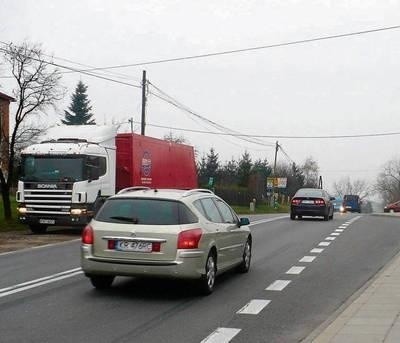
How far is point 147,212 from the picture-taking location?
29.8 ft

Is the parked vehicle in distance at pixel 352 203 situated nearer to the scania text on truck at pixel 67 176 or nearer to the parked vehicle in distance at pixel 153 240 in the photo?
the scania text on truck at pixel 67 176

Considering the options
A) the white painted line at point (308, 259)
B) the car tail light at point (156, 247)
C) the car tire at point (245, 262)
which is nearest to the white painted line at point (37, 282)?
the car tail light at point (156, 247)

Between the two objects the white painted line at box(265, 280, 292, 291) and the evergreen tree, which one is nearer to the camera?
the white painted line at box(265, 280, 292, 291)

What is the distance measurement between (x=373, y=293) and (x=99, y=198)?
12.6 meters

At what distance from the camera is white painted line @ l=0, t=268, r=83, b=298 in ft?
30.6

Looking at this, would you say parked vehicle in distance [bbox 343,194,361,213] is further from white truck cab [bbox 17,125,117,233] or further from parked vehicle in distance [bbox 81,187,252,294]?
parked vehicle in distance [bbox 81,187,252,294]

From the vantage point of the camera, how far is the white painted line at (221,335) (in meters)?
6.54

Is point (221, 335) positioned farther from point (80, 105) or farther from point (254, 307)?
point (80, 105)

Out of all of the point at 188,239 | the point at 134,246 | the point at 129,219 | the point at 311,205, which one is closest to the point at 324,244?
the point at 188,239

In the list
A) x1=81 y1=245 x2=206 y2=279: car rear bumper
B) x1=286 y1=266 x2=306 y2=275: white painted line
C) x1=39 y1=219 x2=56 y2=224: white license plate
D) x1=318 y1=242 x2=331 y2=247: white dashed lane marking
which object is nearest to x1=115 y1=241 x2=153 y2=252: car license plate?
x1=81 y1=245 x2=206 y2=279: car rear bumper

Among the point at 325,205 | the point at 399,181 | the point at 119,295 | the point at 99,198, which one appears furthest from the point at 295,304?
the point at 399,181

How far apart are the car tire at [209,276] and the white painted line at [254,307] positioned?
0.70 meters

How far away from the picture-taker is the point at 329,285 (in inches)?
402

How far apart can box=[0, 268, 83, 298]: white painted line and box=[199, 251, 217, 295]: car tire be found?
2.70 meters
